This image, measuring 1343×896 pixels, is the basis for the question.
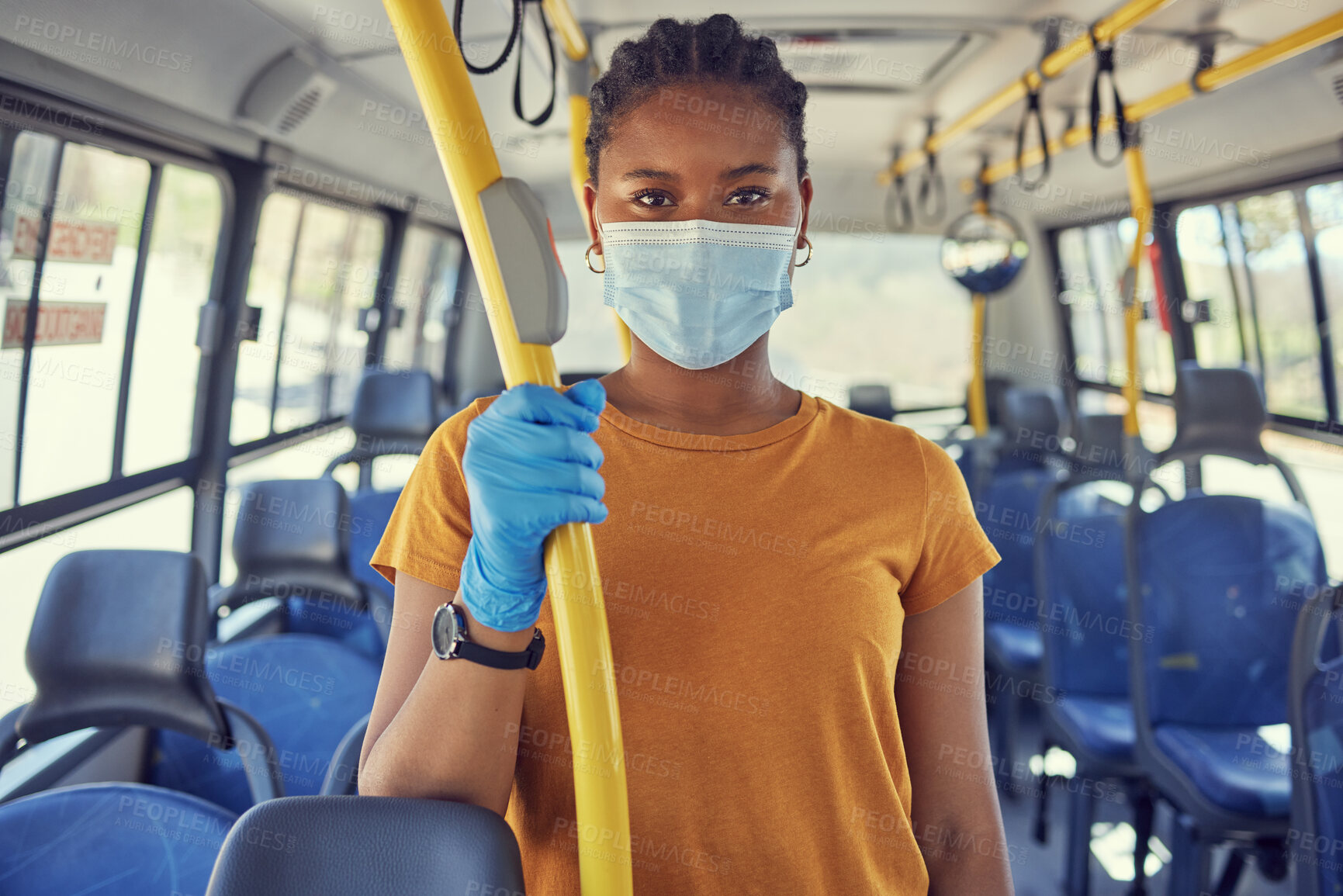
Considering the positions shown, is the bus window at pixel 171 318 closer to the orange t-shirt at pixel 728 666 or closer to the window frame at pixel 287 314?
the window frame at pixel 287 314

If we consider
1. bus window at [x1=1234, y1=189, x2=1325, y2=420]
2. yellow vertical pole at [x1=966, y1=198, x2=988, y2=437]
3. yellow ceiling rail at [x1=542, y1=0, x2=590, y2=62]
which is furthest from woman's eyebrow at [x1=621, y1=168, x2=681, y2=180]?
yellow vertical pole at [x1=966, y1=198, x2=988, y2=437]

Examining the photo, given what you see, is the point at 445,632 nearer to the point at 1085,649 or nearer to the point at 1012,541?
Result: the point at 1085,649

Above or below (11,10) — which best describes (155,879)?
below

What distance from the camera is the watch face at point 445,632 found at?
806 millimetres

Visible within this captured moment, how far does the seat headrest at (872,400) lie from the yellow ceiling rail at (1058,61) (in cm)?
139

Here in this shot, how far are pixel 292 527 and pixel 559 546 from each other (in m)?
2.13

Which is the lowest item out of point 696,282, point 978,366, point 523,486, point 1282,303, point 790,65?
point 523,486

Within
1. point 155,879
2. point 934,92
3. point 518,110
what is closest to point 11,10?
point 518,110

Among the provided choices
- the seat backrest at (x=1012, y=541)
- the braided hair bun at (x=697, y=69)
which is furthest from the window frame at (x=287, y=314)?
the seat backrest at (x=1012, y=541)

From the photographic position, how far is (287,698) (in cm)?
228

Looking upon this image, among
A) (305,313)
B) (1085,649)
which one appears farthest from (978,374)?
(305,313)

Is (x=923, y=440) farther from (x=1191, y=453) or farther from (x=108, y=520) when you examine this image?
(x=108, y=520)

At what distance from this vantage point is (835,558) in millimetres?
990

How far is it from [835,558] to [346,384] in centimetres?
449
